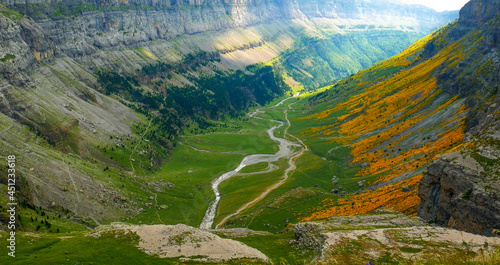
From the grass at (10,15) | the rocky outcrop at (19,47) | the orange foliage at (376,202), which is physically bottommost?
the orange foliage at (376,202)

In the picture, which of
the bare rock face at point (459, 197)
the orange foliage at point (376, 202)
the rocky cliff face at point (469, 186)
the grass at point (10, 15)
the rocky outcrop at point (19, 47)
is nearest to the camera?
the bare rock face at point (459, 197)

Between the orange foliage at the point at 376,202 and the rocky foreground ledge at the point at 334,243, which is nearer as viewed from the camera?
the rocky foreground ledge at the point at 334,243

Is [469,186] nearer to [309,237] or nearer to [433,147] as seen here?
[309,237]

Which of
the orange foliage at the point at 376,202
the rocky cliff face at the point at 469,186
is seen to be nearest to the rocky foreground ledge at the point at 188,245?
the rocky cliff face at the point at 469,186

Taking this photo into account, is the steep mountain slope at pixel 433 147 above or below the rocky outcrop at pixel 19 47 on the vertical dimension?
below

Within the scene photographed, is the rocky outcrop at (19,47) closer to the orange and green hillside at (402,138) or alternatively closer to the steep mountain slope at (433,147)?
the orange and green hillside at (402,138)

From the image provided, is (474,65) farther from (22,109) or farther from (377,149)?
(22,109)

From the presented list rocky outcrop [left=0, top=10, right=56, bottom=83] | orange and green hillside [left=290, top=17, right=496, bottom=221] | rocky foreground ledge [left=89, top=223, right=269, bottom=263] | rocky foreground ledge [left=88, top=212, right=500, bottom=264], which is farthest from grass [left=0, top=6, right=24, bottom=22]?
rocky foreground ledge [left=89, top=223, right=269, bottom=263]

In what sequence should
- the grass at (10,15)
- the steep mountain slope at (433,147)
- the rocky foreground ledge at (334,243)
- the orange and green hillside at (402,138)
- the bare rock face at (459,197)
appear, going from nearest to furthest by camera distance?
1. the rocky foreground ledge at (334,243)
2. the bare rock face at (459,197)
3. the steep mountain slope at (433,147)
4. the orange and green hillside at (402,138)
5. the grass at (10,15)

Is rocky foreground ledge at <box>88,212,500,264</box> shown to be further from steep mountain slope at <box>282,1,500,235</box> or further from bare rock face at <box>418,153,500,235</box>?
steep mountain slope at <box>282,1,500,235</box>
